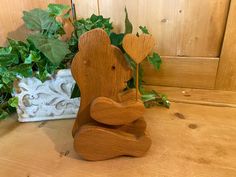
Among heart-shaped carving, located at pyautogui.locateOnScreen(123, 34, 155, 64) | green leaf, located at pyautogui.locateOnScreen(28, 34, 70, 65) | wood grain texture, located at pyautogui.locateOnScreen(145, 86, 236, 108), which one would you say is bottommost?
wood grain texture, located at pyautogui.locateOnScreen(145, 86, 236, 108)

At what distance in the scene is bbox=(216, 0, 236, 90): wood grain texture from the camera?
0.64 meters

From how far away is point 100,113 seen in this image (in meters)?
0.43

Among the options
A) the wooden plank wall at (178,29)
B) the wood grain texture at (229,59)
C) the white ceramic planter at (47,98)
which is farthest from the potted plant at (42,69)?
the wood grain texture at (229,59)

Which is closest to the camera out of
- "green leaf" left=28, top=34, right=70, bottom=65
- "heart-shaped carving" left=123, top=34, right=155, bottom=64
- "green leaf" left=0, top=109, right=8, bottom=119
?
"heart-shaped carving" left=123, top=34, right=155, bottom=64

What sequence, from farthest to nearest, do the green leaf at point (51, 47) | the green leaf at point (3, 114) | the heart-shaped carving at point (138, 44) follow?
the green leaf at point (3, 114), the green leaf at point (51, 47), the heart-shaped carving at point (138, 44)

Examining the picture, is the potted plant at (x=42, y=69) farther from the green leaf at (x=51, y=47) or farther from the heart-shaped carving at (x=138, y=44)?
the heart-shaped carving at (x=138, y=44)

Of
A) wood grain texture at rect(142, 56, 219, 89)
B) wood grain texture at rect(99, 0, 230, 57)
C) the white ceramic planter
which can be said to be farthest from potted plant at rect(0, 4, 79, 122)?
wood grain texture at rect(142, 56, 219, 89)

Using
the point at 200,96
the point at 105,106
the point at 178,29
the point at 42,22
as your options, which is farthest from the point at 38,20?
the point at 200,96

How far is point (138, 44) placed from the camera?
0.40 meters

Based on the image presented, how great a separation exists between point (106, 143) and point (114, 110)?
3.2 inches

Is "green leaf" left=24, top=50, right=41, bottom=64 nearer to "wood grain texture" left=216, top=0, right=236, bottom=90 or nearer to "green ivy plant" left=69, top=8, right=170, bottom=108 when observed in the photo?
"green ivy plant" left=69, top=8, right=170, bottom=108

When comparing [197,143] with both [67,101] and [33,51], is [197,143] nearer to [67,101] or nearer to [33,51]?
[67,101]

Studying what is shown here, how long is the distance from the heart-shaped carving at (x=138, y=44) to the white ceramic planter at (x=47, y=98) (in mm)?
241

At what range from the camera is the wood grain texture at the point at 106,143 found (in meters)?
0.45
